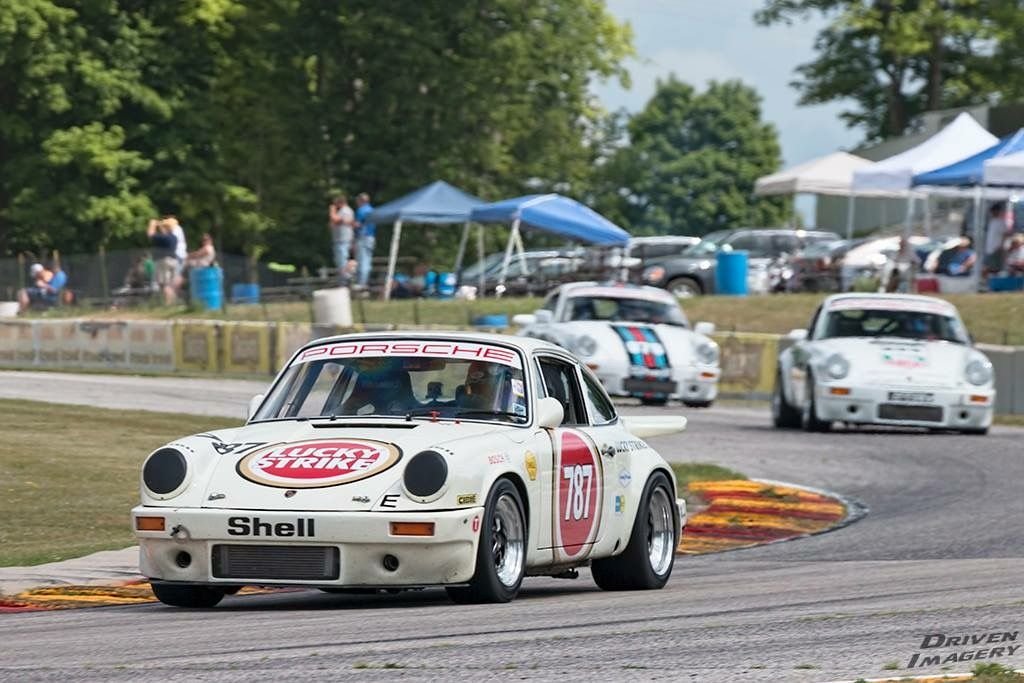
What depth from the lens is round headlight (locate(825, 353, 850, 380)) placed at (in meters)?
19.6

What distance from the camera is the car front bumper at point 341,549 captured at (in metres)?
8.04

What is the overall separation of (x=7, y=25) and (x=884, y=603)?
38919 millimetres

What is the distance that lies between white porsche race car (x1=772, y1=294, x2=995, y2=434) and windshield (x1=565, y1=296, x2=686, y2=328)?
2.94 m

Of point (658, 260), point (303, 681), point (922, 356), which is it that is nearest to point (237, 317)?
point (658, 260)

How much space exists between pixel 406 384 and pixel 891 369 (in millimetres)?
11050

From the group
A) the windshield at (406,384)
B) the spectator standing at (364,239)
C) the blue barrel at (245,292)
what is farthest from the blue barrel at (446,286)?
the windshield at (406,384)

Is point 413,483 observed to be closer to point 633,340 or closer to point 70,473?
point 70,473

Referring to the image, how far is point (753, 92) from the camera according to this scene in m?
127

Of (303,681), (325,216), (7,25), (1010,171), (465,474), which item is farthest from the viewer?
(325,216)

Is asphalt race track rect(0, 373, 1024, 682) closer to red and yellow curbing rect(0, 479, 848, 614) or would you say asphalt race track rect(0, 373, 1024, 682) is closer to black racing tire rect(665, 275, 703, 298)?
red and yellow curbing rect(0, 479, 848, 614)

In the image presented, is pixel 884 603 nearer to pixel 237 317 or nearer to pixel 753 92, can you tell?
pixel 237 317

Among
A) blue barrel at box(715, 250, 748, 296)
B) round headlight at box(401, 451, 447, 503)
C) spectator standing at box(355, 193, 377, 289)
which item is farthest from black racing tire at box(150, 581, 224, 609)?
spectator standing at box(355, 193, 377, 289)

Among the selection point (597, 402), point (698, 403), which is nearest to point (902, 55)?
point (698, 403)

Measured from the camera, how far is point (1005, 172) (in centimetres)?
2991
